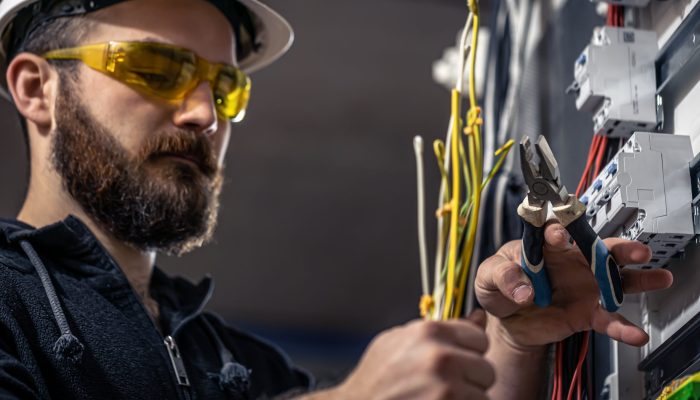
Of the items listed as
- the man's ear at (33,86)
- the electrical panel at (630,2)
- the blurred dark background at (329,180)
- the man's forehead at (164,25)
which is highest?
the man's forehead at (164,25)

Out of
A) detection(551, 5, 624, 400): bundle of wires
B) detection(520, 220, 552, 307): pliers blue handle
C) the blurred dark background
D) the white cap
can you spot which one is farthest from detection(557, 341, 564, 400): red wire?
the blurred dark background

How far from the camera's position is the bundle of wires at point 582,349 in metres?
1.21

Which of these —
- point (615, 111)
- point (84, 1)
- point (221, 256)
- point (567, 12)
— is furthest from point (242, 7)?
point (221, 256)

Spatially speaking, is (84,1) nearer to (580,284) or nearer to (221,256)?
(580,284)

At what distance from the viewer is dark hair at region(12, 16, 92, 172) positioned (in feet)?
5.92

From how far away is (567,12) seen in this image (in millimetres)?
1630

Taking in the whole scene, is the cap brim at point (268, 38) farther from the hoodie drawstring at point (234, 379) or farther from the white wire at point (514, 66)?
the hoodie drawstring at point (234, 379)

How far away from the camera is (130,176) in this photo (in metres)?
1.72

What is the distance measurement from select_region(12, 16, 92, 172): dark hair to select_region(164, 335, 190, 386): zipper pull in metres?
0.52

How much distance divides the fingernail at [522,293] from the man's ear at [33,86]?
3.48ft

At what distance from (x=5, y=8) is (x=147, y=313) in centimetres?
72

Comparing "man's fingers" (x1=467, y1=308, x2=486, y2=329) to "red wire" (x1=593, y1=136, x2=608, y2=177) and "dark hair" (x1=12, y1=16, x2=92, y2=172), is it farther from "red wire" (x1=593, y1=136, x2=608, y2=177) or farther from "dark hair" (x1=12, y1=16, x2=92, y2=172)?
"dark hair" (x1=12, y1=16, x2=92, y2=172)

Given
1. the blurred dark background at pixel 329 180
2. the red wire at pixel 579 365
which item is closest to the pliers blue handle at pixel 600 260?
the red wire at pixel 579 365

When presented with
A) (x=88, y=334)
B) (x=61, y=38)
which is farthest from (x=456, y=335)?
(x=61, y=38)
